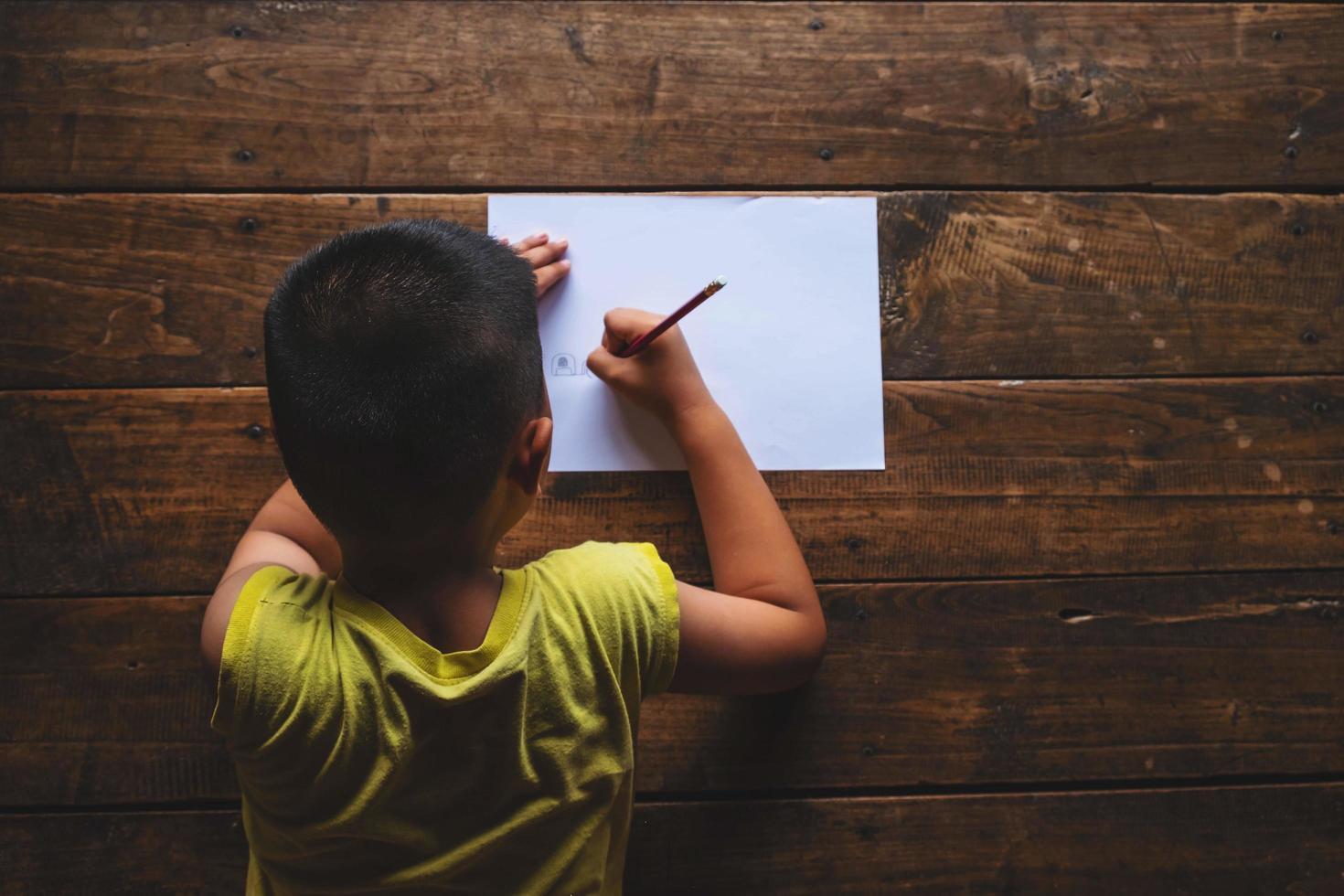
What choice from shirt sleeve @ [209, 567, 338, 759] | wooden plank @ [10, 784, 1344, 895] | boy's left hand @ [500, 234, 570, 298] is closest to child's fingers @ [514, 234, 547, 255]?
boy's left hand @ [500, 234, 570, 298]

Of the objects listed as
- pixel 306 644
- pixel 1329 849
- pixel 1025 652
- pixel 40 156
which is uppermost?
pixel 40 156

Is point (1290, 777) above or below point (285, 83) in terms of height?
below

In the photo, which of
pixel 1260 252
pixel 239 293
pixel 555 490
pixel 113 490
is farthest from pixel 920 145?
pixel 113 490

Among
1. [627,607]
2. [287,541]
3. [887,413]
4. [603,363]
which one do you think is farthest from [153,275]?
[887,413]

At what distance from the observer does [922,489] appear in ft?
2.28

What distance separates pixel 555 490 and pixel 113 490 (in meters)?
0.32

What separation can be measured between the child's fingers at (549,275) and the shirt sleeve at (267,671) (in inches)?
11.0

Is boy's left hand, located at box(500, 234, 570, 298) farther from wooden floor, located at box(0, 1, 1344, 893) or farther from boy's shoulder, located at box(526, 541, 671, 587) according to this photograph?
boy's shoulder, located at box(526, 541, 671, 587)

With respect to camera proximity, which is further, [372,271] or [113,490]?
[113,490]

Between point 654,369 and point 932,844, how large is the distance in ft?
1.33

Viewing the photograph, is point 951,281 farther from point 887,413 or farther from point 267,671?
point 267,671

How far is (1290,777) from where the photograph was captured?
0.70 m

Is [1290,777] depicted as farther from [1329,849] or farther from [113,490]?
[113,490]

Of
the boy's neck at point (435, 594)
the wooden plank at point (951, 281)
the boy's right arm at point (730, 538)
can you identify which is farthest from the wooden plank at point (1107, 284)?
the boy's neck at point (435, 594)
